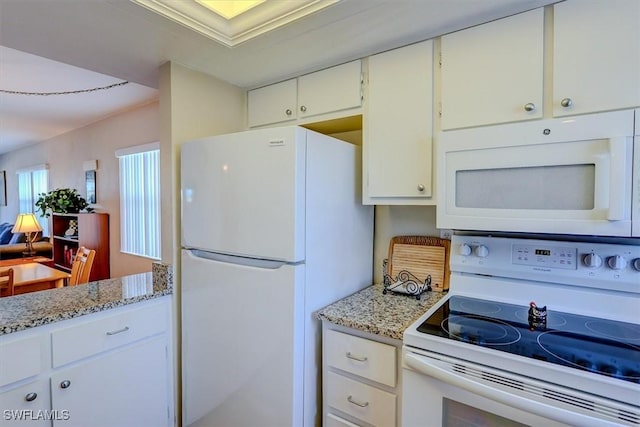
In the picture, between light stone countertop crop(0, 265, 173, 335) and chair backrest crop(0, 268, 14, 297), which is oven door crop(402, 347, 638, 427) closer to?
light stone countertop crop(0, 265, 173, 335)

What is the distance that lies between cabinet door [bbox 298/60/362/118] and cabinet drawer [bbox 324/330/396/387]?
1.13 metres

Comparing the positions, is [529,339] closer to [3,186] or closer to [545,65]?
[545,65]

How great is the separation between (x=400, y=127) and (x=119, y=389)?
5.88 ft

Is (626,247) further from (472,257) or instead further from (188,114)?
(188,114)

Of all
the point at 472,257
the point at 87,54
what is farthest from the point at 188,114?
the point at 472,257

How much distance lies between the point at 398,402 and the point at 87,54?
2.16 metres

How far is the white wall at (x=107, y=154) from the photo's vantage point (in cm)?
338

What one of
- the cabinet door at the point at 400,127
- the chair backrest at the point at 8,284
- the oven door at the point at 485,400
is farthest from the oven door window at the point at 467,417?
the chair backrest at the point at 8,284

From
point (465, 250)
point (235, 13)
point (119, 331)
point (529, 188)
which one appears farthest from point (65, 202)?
point (529, 188)

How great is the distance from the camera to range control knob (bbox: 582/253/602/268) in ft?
3.99

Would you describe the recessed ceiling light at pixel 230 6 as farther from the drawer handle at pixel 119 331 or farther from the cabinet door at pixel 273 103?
the drawer handle at pixel 119 331

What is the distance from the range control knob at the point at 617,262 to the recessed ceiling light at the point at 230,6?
174cm

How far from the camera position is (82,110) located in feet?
11.7

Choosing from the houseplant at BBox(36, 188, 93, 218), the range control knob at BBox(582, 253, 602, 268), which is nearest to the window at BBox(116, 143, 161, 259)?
the houseplant at BBox(36, 188, 93, 218)
